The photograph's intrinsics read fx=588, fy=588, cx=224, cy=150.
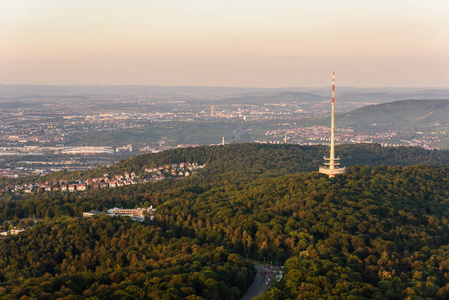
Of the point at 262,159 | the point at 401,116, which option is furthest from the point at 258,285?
the point at 401,116

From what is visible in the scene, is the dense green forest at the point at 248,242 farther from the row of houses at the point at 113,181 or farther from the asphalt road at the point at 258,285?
the row of houses at the point at 113,181

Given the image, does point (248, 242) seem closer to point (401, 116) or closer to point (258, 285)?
point (258, 285)

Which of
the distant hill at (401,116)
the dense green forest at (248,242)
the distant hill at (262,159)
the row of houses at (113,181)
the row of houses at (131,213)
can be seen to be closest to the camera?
the dense green forest at (248,242)

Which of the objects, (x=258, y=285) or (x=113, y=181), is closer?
(x=258, y=285)

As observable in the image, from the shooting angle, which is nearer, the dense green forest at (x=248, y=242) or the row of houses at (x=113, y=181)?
the dense green forest at (x=248, y=242)

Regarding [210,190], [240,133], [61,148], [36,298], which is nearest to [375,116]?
[240,133]

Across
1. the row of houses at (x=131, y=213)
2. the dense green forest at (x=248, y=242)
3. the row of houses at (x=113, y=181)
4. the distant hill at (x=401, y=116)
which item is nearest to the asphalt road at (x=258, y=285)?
the dense green forest at (x=248, y=242)

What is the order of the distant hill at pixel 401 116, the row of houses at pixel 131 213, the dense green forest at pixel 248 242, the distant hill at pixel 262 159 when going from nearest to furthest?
the dense green forest at pixel 248 242
the row of houses at pixel 131 213
the distant hill at pixel 262 159
the distant hill at pixel 401 116
